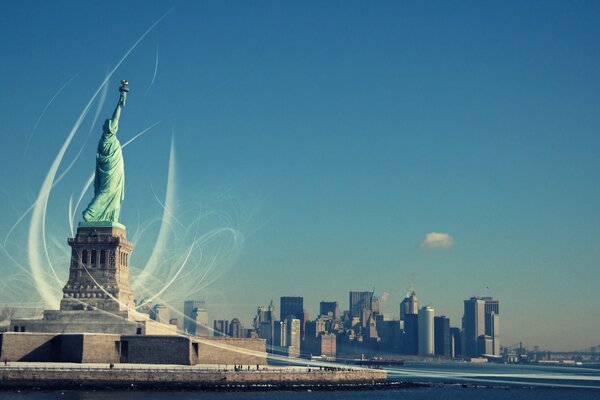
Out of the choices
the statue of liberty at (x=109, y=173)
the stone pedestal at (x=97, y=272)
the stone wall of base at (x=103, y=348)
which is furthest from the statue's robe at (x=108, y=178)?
the stone wall of base at (x=103, y=348)

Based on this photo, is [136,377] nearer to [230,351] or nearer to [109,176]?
[230,351]

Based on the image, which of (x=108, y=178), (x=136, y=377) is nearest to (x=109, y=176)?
(x=108, y=178)

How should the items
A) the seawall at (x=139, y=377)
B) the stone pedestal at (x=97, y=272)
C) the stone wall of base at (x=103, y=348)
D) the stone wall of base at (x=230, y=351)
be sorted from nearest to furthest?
the seawall at (x=139, y=377)
the stone wall of base at (x=103, y=348)
the stone wall of base at (x=230, y=351)
the stone pedestal at (x=97, y=272)

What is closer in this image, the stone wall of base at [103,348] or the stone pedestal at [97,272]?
the stone wall of base at [103,348]

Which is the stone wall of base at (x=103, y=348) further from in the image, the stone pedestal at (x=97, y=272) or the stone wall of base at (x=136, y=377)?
the stone pedestal at (x=97, y=272)

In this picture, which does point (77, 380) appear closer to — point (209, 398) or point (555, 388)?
point (209, 398)

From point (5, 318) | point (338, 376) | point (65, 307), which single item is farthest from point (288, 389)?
point (5, 318)
